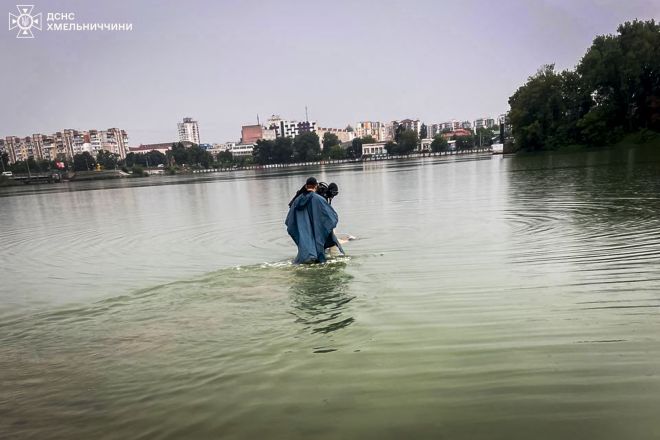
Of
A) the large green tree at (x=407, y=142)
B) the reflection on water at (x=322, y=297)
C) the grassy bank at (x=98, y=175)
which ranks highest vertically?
the large green tree at (x=407, y=142)

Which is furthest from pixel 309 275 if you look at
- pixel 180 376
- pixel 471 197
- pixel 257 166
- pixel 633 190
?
pixel 257 166

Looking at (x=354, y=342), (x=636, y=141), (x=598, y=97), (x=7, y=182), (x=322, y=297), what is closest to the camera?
(x=354, y=342)

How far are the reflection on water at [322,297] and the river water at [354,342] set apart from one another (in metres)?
0.04

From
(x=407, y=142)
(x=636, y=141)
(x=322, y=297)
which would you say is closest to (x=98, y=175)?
(x=407, y=142)

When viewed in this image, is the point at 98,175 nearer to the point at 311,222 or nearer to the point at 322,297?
the point at 311,222

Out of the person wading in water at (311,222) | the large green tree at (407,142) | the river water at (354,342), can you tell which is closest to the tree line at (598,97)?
the river water at (354,342)

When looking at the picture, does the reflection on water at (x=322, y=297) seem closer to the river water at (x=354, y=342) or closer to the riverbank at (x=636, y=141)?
the river water at (x=354, y=342)

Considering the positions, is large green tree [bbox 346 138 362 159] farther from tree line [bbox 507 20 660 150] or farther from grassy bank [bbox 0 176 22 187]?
grassy bank [bbox 0 176 22 187]

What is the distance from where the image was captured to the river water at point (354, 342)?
3580 millimetres

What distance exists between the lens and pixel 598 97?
7512cm

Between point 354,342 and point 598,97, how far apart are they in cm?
8511

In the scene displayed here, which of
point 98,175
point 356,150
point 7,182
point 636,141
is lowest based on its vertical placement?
point 636,141

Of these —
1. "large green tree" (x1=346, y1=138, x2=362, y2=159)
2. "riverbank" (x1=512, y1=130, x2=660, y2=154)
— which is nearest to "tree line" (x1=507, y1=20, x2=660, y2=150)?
"riverbank" (x1=512, y1=130, x2=660, y2=154)

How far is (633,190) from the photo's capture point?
58.6ft
